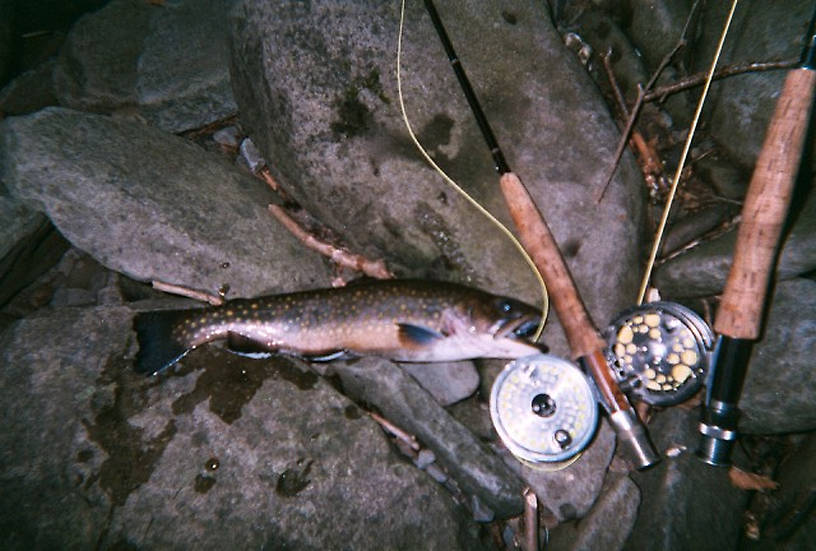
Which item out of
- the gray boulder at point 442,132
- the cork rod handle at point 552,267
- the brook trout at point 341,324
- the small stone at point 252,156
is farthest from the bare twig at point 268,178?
the cork rod handle at point 552,267

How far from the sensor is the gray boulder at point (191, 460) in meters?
2.51

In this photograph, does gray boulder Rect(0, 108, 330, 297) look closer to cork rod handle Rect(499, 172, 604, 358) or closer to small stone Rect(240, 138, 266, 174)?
small stone Rect(240, 138, 266, 174)

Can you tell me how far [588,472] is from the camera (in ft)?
9.91

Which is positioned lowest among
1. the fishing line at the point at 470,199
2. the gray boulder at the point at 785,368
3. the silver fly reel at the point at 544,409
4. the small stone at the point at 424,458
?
the small stone at the point at 424,458

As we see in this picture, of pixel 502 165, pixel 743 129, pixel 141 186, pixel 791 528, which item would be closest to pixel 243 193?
pixel 141 186

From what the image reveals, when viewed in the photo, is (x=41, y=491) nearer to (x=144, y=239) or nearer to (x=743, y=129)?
(x=144, y=239)

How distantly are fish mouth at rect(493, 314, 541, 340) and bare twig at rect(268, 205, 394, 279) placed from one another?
105 centimetres

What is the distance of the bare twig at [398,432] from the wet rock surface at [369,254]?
0.02 m

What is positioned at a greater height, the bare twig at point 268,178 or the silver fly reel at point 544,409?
the silver fly reel at point 544,409

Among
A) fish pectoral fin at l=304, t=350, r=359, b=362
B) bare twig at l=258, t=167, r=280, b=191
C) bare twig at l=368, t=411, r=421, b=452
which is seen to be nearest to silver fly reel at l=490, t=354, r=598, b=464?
bare twig at l=368, t=411, r=421, b=452

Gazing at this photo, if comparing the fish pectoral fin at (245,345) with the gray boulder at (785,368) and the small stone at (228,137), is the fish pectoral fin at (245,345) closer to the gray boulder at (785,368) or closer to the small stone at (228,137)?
the small stone at (228,137)

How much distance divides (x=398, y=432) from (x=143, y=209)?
2.63m

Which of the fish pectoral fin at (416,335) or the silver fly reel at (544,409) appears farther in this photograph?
the fish pectoral fin at (416,335)

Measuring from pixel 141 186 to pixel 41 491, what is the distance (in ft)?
7.19
